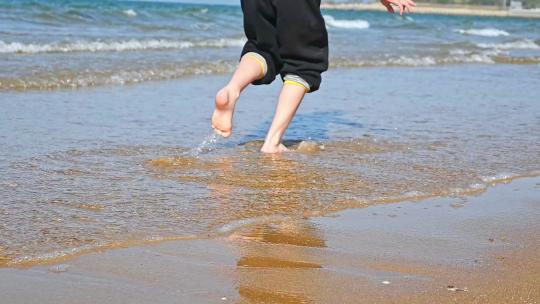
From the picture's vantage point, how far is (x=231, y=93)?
14.0 feet

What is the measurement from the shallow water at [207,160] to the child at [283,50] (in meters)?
0.30

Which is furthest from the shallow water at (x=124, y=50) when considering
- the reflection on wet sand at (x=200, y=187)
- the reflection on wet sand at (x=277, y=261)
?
the reflection on wet sand at (x=277, y=261)

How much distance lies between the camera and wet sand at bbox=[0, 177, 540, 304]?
2.37m

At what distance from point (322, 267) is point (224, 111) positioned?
5.52 ft

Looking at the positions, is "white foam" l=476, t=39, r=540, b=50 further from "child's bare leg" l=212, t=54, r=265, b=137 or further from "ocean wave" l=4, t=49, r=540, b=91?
"child's bare leg" l=212, t=54, r=265, b=137

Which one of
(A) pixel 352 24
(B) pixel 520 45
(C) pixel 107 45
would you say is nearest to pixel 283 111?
(C) pixel 107 45

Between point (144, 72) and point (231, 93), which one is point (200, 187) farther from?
point (144, 72)

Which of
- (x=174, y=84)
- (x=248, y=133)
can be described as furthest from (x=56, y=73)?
(x=248, y=133)

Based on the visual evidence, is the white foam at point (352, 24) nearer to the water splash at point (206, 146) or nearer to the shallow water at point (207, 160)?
the shallow water at point (207, 160)

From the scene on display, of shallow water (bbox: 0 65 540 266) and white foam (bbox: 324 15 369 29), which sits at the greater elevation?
shallow water (bbox: 0 65 540 266)

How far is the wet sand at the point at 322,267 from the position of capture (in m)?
2.37

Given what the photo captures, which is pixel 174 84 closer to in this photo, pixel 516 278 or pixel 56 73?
pixel 56 73

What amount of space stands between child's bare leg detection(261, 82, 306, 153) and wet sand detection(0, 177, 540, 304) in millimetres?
1290

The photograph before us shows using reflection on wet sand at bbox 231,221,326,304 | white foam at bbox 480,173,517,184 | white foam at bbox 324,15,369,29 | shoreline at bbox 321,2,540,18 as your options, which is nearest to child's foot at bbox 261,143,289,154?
white foam at bbox 480,173,517,184
